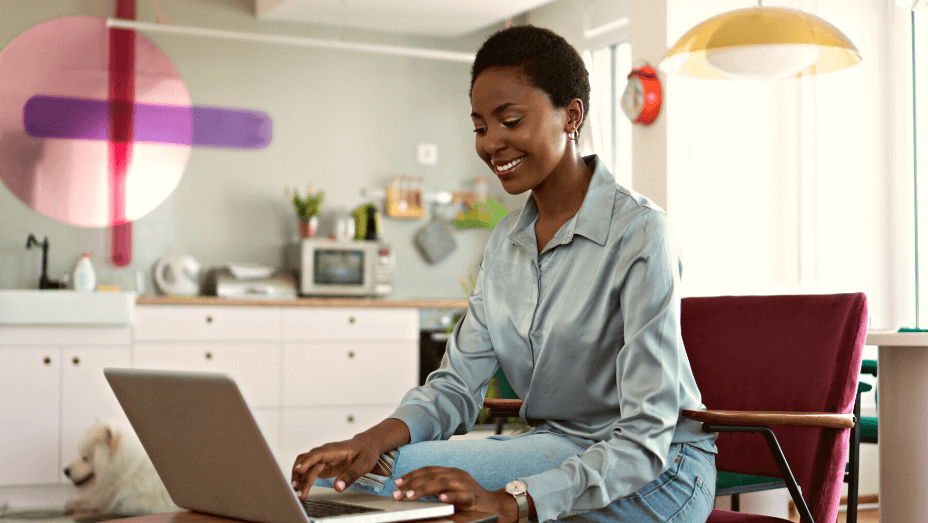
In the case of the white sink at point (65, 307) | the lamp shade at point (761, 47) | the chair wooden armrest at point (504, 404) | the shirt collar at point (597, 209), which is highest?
the lamp shade at point (761, 47)

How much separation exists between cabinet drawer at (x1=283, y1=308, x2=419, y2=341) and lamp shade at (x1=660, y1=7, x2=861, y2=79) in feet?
8.64

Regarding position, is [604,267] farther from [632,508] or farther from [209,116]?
[209,116]

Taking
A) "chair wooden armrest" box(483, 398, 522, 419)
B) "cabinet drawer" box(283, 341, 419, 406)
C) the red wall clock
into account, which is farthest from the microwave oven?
"chair wooden armrest" box(483, 398, 522, 419)

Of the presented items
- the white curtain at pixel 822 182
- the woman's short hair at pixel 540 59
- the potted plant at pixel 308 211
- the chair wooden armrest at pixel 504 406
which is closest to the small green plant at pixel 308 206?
the potted plant at pixel 308 211

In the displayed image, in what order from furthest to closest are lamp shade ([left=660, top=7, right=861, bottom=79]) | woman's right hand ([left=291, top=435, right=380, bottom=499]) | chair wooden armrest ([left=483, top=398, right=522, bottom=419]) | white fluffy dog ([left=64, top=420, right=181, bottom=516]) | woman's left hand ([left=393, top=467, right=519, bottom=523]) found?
1. white fluffy dog ([left=64, top=420, right=181, bottom=516])
2. lamp shade ([left=660, top=7, right=861, bottom=79])
3. chair wooden armrest ([left=483, top=398, right=522, bottom=419])
4. woman's right hand ([left=291, top=435, right=380, bottom=499])
5. woman's left hand ([left=393, top=467, right=519, bottom=523])

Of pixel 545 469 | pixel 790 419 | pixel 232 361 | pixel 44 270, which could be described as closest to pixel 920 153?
pixel 790 419

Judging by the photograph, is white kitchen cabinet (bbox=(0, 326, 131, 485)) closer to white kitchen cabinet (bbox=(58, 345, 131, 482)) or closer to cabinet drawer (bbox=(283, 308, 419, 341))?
white kitchen cabinet (bbox=(58, 345, 131, 482))

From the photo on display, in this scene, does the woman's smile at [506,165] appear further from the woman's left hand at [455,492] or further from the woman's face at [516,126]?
the woman's left hand at [455,492]

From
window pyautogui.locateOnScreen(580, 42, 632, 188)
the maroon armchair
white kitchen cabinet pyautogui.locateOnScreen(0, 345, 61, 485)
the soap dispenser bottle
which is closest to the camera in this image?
the maroon armchair

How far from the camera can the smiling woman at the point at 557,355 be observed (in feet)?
3.96

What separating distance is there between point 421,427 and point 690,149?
2749 millimetres

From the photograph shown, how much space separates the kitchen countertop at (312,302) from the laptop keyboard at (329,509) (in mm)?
3674

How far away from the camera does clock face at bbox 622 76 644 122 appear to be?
12.5 ft

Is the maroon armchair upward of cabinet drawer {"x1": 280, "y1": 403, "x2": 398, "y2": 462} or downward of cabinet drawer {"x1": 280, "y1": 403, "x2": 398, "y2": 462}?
upward
